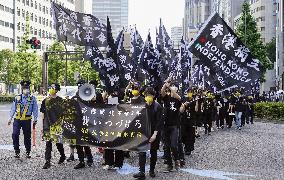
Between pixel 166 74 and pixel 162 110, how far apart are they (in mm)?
8198

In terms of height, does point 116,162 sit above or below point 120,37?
below

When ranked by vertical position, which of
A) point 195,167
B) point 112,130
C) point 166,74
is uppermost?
point 166,74

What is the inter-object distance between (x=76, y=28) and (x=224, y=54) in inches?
175

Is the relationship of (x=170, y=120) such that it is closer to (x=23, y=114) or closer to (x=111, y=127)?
(x=111, y=127)

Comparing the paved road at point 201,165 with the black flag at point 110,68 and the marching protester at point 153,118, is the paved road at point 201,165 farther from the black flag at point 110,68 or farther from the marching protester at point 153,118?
the black flag at point 110,68

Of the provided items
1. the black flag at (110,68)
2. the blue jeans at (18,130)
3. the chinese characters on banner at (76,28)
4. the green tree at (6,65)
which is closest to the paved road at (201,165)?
the blue jeans at (18,130)

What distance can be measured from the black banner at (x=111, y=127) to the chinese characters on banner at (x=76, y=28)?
4.05 meters

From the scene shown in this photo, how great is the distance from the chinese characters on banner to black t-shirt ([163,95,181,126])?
179 inches

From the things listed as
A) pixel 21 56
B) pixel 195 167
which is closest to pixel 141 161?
pixel 195 167

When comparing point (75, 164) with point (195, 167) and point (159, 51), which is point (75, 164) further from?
point (159, 51)

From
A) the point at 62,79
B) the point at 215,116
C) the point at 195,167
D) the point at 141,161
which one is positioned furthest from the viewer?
the point at 62,79

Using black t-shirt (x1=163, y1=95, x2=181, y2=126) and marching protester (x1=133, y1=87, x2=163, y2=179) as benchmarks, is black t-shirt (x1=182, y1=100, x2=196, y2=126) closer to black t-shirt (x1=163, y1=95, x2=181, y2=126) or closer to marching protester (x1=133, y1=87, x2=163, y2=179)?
black t-shirt (x1=163, y1=95, x2=181, y2=126)

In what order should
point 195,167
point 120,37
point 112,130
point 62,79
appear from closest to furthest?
point 112,130 → point 195,167 → point 120,37 → point 62,79

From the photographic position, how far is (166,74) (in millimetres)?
17938
